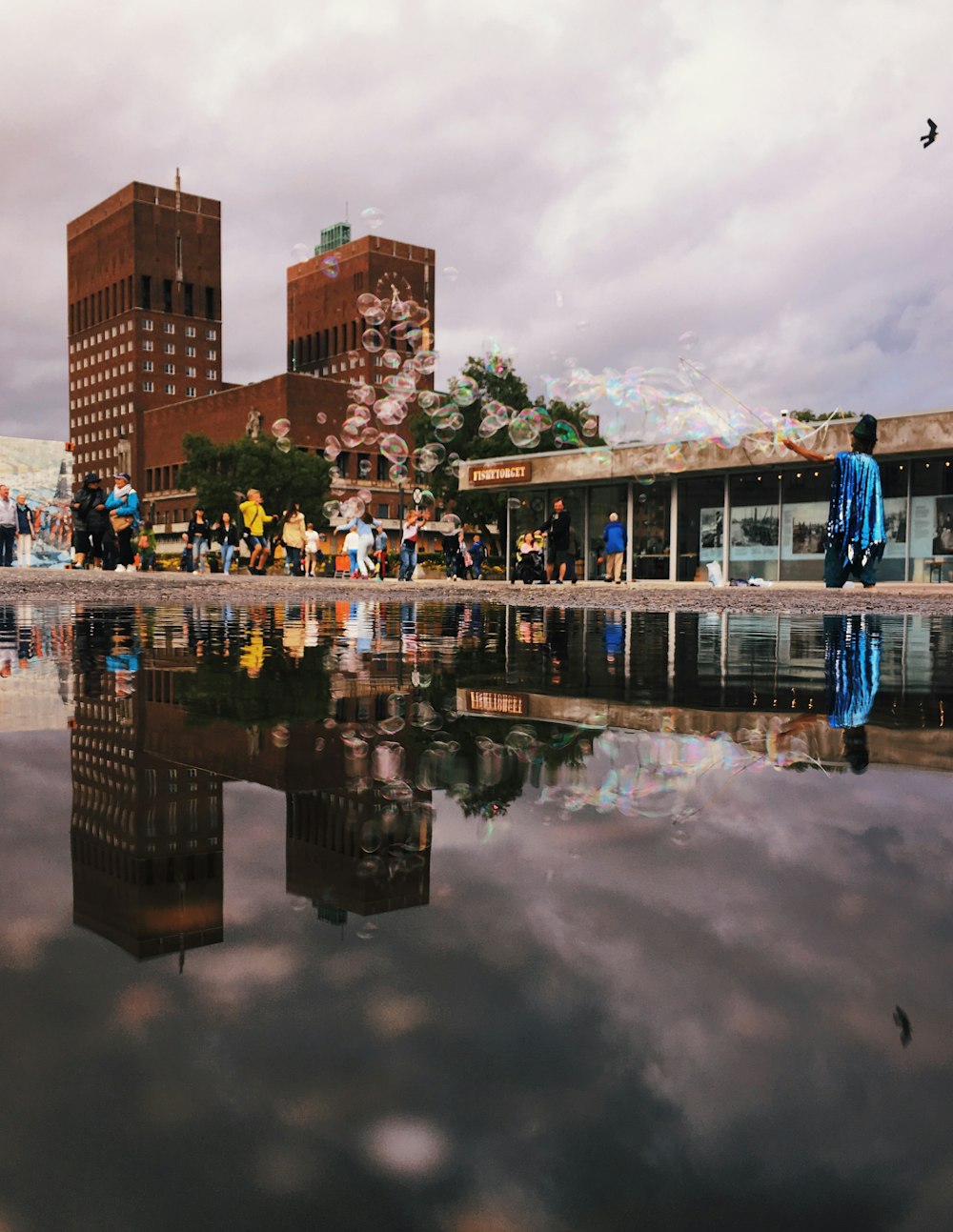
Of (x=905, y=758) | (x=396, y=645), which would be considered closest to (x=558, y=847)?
(x=905, y=758)

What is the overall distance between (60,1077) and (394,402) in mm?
23635

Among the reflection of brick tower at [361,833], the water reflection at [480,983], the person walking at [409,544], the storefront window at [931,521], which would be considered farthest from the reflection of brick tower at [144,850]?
the storefront window at [931,521]

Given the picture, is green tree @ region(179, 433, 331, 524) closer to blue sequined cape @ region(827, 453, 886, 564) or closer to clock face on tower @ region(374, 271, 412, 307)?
clock face on tower @ region(374, 271, 412, 307)

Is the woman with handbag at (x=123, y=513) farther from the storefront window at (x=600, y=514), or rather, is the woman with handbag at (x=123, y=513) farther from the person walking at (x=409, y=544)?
the storefront window at (x=600, y=514)

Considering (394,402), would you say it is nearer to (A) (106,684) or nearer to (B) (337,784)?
(A) (106,684)

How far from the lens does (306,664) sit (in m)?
6.23

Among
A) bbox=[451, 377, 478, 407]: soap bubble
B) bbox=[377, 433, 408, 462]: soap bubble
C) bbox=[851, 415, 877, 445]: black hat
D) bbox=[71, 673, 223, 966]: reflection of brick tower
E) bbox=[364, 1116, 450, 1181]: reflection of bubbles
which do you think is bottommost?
bbox=[364, 1116, 450, 1181]: reflection of bubbles

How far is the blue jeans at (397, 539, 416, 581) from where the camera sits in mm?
27750

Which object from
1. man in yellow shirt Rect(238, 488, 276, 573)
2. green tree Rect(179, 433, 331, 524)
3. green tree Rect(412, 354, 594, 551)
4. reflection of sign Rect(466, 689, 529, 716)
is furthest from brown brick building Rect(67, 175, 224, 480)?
reflection of sign Rect(466, 689, 529, 716)

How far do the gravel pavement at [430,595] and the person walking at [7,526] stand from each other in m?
3.80

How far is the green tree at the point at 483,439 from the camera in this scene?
47.8 meters

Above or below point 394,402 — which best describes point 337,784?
below

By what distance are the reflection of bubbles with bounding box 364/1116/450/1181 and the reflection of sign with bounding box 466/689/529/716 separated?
3.18 m

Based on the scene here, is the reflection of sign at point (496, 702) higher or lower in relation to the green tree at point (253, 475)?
lower
